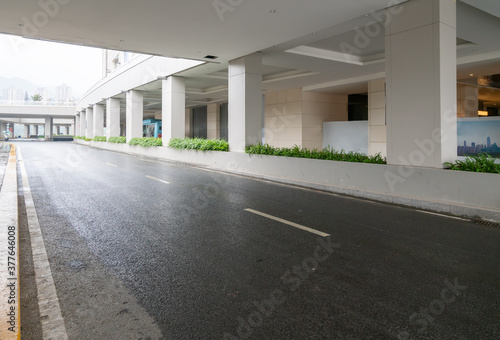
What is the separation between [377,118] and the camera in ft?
67.1

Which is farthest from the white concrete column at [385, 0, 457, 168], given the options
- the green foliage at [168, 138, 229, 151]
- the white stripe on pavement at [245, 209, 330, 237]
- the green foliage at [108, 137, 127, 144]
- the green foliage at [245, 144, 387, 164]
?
the green foliage at [108, 137, 127, 144]

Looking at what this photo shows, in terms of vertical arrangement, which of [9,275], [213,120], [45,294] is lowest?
[45,294]

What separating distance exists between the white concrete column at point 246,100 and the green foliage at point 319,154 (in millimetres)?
741

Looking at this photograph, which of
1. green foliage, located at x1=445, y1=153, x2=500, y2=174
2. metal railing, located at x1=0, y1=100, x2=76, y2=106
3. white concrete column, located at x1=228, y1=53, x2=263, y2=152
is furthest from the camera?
metal railing, located at x1=0, y1=100, x2=76, y2=106

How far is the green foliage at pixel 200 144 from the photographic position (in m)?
17.3

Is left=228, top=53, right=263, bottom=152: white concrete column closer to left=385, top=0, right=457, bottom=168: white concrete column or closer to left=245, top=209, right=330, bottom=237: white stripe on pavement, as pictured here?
left=385, top=0, right=457, bottom=168: white concrete column

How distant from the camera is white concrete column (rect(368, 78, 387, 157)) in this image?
20141 mm

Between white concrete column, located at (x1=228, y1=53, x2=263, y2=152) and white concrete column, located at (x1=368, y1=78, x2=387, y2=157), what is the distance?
830cm

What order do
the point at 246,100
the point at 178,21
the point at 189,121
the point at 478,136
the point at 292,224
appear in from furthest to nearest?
the point at 189,121
the point at 478,136
the point at 246,100
the point at 178,21
the point at 292,224

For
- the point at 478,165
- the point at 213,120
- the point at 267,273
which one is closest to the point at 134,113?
the point at 213,120

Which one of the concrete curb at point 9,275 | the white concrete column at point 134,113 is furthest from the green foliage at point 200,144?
the concrete curb at point 9,275

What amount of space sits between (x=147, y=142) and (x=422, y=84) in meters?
20.5

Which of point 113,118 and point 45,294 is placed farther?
point 113,118

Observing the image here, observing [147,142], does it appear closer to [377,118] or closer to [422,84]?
[377,118]
